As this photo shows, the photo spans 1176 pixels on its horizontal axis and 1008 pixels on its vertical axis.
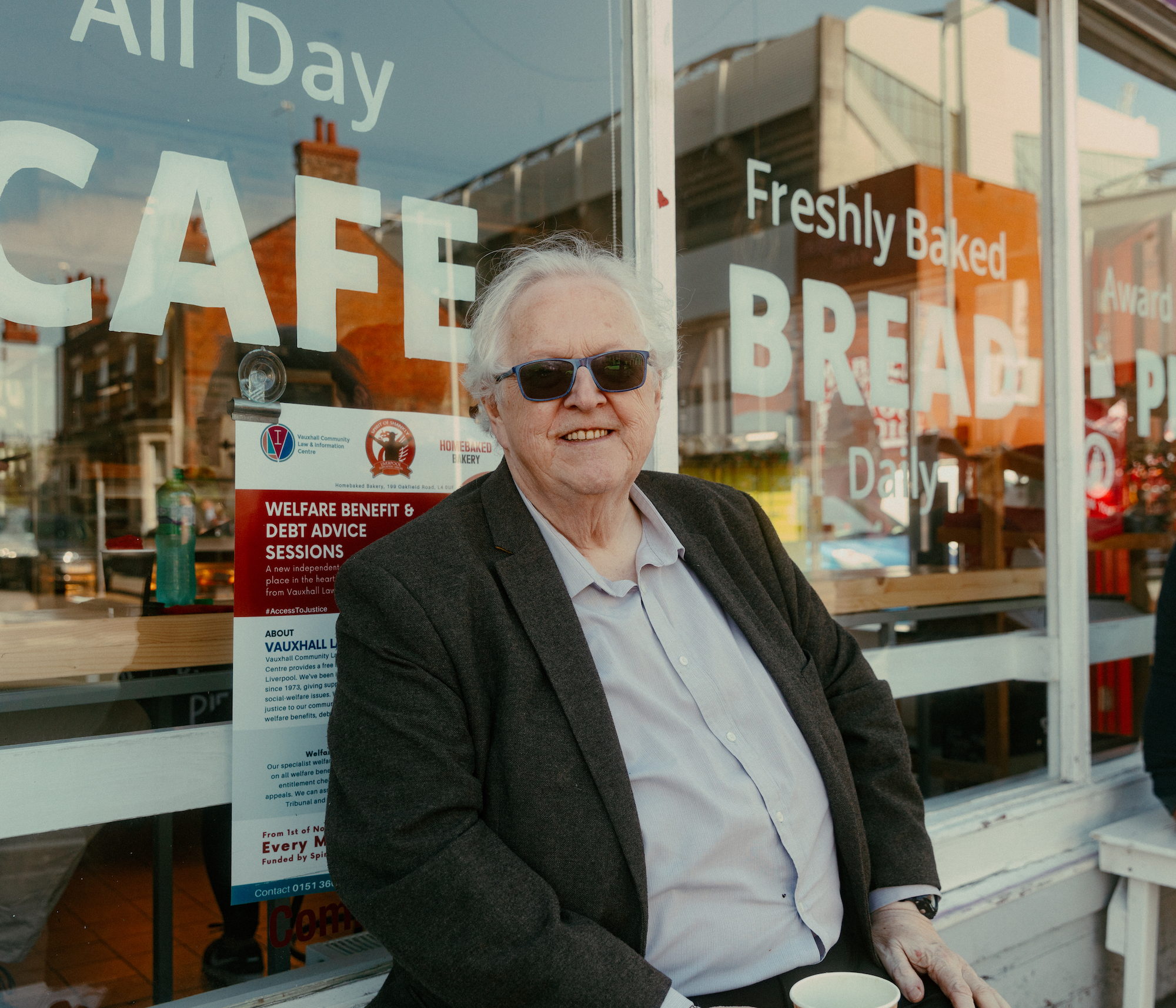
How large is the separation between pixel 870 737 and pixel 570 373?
0.82 m

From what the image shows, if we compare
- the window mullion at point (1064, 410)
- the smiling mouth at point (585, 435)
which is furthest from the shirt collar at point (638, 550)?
the window mullion at point (1064, 410)

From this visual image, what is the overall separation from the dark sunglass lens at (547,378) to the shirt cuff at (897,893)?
38.2 inches

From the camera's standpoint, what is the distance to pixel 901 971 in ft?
4.64

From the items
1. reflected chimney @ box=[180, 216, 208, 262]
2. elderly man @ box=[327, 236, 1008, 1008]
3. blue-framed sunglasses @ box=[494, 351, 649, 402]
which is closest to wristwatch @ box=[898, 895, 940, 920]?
elderly man @ box=[327, 236, 1008, 1008]

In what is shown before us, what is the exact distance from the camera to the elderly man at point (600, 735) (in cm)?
117

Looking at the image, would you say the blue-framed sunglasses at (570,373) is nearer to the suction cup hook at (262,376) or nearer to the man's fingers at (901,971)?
the suction cup hook at (262,376)

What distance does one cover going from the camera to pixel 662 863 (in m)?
1.31

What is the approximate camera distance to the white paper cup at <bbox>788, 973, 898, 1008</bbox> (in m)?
1.00

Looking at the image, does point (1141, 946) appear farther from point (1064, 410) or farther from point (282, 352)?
point (282, 352)

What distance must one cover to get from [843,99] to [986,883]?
2.58 m

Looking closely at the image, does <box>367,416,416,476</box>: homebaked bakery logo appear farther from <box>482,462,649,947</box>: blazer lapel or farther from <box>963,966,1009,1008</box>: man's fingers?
<box>963,966,1009,1008</box>: man's fingers

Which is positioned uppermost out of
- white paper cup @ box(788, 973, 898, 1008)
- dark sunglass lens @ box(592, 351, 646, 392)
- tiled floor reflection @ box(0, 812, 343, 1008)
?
dark sunglass lens @ box(592, 351, 646, 392)

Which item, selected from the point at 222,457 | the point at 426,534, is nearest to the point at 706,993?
the point at 426,534

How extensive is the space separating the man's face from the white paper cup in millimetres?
735
